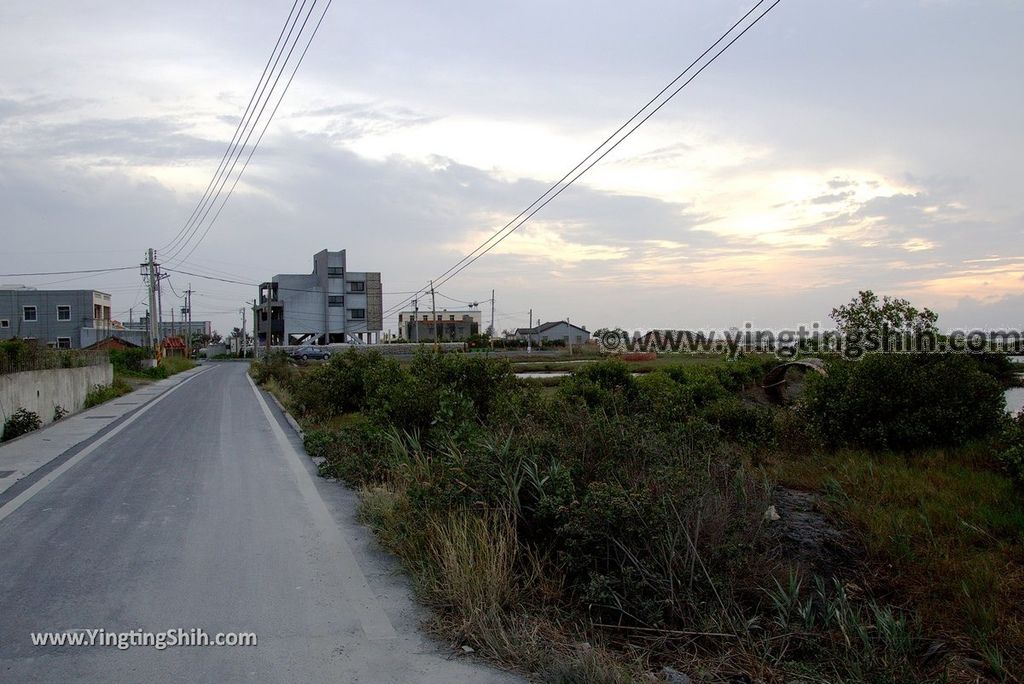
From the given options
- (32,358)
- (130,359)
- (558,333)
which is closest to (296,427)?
(32,358)

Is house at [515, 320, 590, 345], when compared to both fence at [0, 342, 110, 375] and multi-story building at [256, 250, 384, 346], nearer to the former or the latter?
multi-story building at [256, 250, 384, 346]

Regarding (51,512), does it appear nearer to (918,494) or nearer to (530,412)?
(530,412)

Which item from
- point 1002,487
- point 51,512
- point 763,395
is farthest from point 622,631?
point 763,395

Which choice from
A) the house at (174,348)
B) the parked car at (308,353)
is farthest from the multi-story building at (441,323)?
the house at (174,348)

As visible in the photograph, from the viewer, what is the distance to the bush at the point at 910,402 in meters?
9.96

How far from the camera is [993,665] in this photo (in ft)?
15.3

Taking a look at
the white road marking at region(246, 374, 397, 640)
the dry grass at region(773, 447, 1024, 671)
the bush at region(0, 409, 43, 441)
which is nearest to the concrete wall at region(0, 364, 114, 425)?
the bush at region(0, 409, 43, 441)

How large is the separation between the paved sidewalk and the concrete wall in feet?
1.51

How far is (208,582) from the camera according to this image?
6008mm

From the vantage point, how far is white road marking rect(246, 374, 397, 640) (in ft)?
17.1

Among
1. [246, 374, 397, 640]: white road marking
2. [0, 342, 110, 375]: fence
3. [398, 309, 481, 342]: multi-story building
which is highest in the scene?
[398, 309, 481, 342]: multi-story building

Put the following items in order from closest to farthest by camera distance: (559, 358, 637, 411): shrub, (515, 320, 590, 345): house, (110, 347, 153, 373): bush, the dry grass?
the dry grass
(559, 358, 637, 411): shrub
(110, 347, 153, 373): bush
(515, 320, 590, 345): house

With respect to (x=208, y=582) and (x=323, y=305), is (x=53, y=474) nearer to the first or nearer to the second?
(x=208, y=582)

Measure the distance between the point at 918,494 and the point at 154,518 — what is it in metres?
7.78
